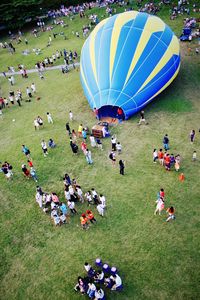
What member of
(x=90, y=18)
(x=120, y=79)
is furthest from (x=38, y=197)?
(x=90, y=18)

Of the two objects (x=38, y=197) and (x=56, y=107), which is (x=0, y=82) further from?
(x=38, y=197)

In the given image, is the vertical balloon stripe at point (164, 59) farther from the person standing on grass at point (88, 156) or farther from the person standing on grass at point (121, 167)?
the person standing on grass at point (121, 167)

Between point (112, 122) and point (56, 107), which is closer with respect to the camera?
point (112, 122)

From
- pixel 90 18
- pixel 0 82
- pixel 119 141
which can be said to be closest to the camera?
pixel 119 141

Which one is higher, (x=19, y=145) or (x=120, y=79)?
(x=120, y=79)

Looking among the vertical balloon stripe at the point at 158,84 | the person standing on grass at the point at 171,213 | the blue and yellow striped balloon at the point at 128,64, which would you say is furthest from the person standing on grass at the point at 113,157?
the vertical balloon stripe at the point at 158,84

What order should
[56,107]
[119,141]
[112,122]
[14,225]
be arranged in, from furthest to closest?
1. [56,107]
2. [112,122]
3. [119,141]
4. [14,225]
